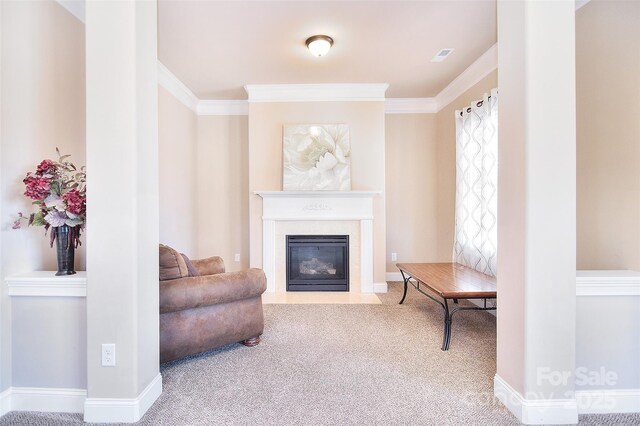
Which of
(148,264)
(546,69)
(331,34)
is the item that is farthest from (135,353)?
(331,34)

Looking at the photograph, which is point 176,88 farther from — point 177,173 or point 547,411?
point 547,411

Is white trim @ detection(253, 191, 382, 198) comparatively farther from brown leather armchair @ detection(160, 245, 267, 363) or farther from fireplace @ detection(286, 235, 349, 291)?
brown leather armchair @ detection(160, 245, 267, 363)

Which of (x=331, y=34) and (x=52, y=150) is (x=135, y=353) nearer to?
(x=52, y=150)

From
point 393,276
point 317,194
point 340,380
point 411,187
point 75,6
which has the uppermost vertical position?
point 75,6

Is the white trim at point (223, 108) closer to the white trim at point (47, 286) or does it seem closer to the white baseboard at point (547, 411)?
the white trim at point (47, 286)

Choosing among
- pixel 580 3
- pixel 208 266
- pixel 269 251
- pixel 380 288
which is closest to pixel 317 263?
pixel 269 251

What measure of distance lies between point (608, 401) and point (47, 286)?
3.22m

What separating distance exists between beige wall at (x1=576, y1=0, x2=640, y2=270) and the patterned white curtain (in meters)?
0.85

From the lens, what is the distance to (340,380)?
2.12 meters

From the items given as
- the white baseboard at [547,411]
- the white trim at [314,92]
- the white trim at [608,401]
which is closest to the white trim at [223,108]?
the white trim at [314,92]

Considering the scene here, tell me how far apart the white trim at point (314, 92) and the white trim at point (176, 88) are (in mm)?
849

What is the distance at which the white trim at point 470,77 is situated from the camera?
342cm

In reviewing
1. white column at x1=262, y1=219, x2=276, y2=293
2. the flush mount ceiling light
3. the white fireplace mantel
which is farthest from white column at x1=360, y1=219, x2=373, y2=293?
the flush mount ceiling light

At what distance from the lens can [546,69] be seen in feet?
5.38
